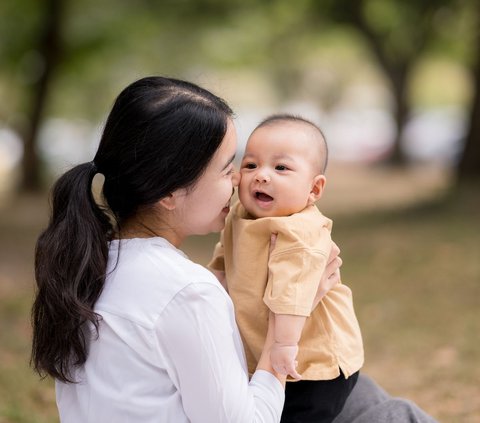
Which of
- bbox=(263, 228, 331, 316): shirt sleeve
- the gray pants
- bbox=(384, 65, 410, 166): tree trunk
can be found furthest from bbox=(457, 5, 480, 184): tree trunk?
bbox=(263, 228, 331, 316): shirt sleeve

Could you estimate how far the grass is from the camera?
4328mm

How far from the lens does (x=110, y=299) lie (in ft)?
5.55

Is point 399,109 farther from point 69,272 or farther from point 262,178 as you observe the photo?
point 69,272

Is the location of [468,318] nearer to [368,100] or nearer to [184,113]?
[184,113]

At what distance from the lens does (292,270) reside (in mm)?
1847

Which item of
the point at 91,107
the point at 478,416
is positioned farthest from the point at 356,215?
the point at 91,107

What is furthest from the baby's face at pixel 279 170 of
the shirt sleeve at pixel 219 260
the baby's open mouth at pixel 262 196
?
the shirt sleeve at pixel 219 260

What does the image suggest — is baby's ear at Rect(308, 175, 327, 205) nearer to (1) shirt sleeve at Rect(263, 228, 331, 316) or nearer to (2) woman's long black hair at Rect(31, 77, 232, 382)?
(1) shirt sleeve at Rect(263, 228, 331, 316)

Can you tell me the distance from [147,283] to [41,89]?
41.9 feet

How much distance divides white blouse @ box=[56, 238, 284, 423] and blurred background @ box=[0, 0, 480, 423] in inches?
21.9

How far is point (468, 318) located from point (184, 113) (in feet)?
14.9

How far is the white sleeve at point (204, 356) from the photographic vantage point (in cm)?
161

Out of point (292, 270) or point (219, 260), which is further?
point (219, 260)

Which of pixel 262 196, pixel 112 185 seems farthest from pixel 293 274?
pixel 112 185
